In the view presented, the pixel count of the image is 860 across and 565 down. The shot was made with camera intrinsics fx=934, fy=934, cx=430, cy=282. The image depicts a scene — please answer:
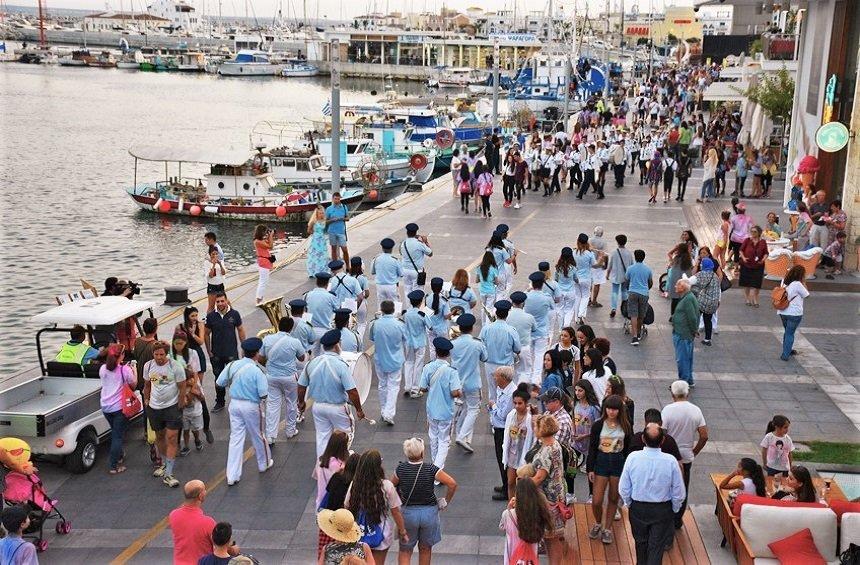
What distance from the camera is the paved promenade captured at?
28.4ft

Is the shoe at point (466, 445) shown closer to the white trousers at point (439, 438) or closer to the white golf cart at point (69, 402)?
the white trousers at point (439, 438)

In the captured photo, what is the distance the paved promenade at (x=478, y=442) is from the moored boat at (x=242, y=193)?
13.8 m

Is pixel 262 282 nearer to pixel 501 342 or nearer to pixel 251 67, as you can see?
pixel 501 342

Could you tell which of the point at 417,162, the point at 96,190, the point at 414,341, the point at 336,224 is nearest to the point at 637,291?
the point at 414,341

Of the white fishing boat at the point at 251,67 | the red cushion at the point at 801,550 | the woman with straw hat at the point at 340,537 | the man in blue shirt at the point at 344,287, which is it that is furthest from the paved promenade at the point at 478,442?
the white fishing boat at the point at 251,67

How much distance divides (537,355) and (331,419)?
3943 millimetres

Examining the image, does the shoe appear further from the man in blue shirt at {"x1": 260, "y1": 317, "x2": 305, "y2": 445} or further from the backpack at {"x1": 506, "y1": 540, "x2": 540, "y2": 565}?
the backpack at {"x1": 506, "y1": 540, "x2": 540, "y2": 565}

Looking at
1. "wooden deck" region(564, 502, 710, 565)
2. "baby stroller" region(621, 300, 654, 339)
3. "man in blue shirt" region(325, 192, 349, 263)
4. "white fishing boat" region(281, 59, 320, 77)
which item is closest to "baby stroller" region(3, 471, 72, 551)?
"wooden deck" region(564, 502, 710, 565)

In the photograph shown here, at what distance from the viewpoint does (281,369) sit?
10500 millimetres

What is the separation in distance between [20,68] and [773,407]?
153616 mm

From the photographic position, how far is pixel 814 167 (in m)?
21.4

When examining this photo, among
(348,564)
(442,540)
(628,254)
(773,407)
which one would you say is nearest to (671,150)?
(628,254)

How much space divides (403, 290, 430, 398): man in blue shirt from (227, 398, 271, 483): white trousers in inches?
109

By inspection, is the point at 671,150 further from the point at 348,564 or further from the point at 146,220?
the point at 348,564
